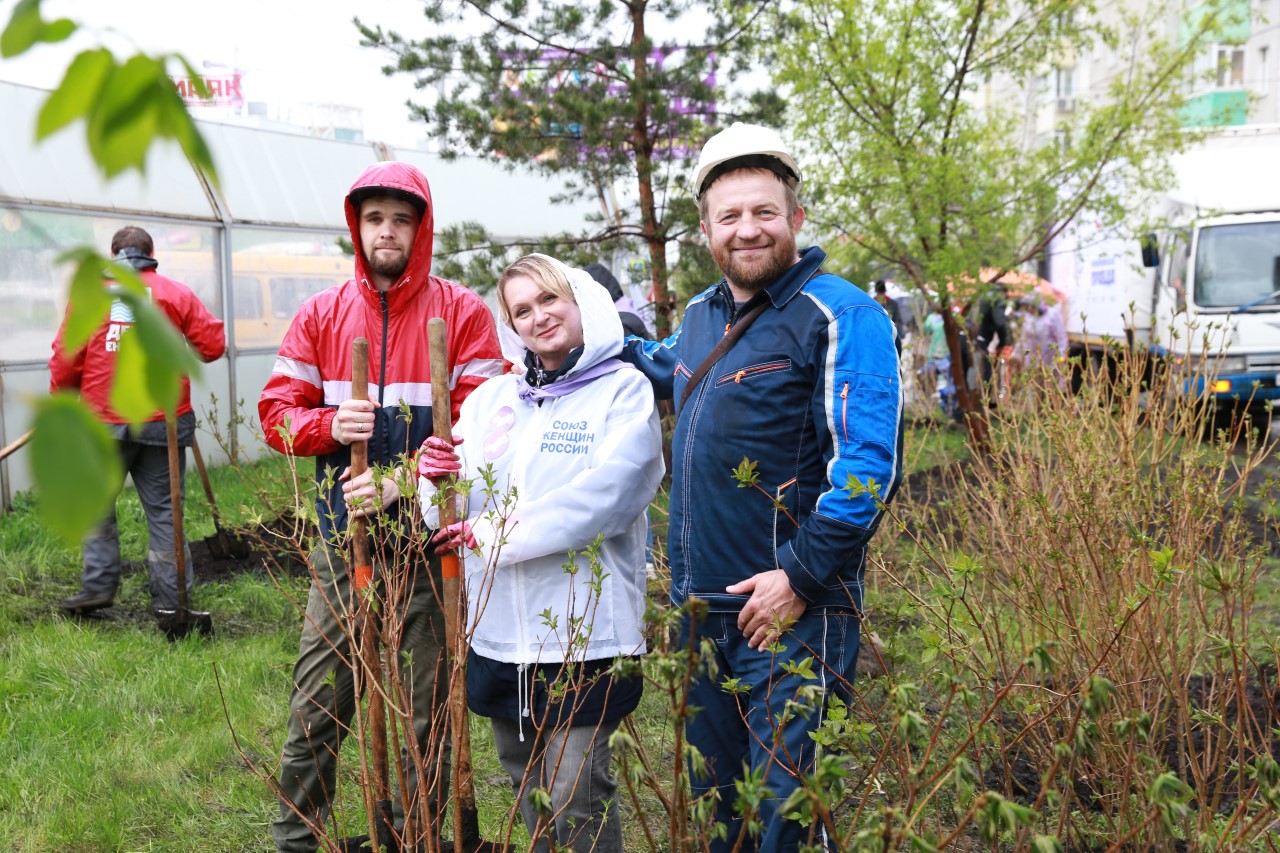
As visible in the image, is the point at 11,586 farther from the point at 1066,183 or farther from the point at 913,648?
the point at 1066,183

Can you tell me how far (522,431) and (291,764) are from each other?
110cm

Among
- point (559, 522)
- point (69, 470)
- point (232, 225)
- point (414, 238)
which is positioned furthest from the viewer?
point (232, 225)

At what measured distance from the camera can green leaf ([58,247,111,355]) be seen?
62cm

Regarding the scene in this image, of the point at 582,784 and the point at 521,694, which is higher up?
the point at 521,694

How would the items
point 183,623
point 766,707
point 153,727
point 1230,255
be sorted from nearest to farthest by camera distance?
point 766,707
point 153,727
point 183,623
point 1230,255

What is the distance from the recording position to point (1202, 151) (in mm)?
13719

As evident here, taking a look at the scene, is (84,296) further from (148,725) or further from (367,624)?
(148,725)

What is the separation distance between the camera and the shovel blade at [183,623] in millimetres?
5438

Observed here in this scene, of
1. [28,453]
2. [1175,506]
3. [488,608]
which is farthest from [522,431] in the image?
[28,453]

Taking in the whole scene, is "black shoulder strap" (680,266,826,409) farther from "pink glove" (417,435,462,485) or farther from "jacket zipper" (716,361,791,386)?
"pink glove" (417,435,462,485)

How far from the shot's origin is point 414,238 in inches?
124

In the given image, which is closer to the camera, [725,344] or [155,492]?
[725,344]

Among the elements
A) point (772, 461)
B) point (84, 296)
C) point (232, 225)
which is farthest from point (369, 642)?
point (232, 225)

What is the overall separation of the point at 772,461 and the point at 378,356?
4.08 feet
